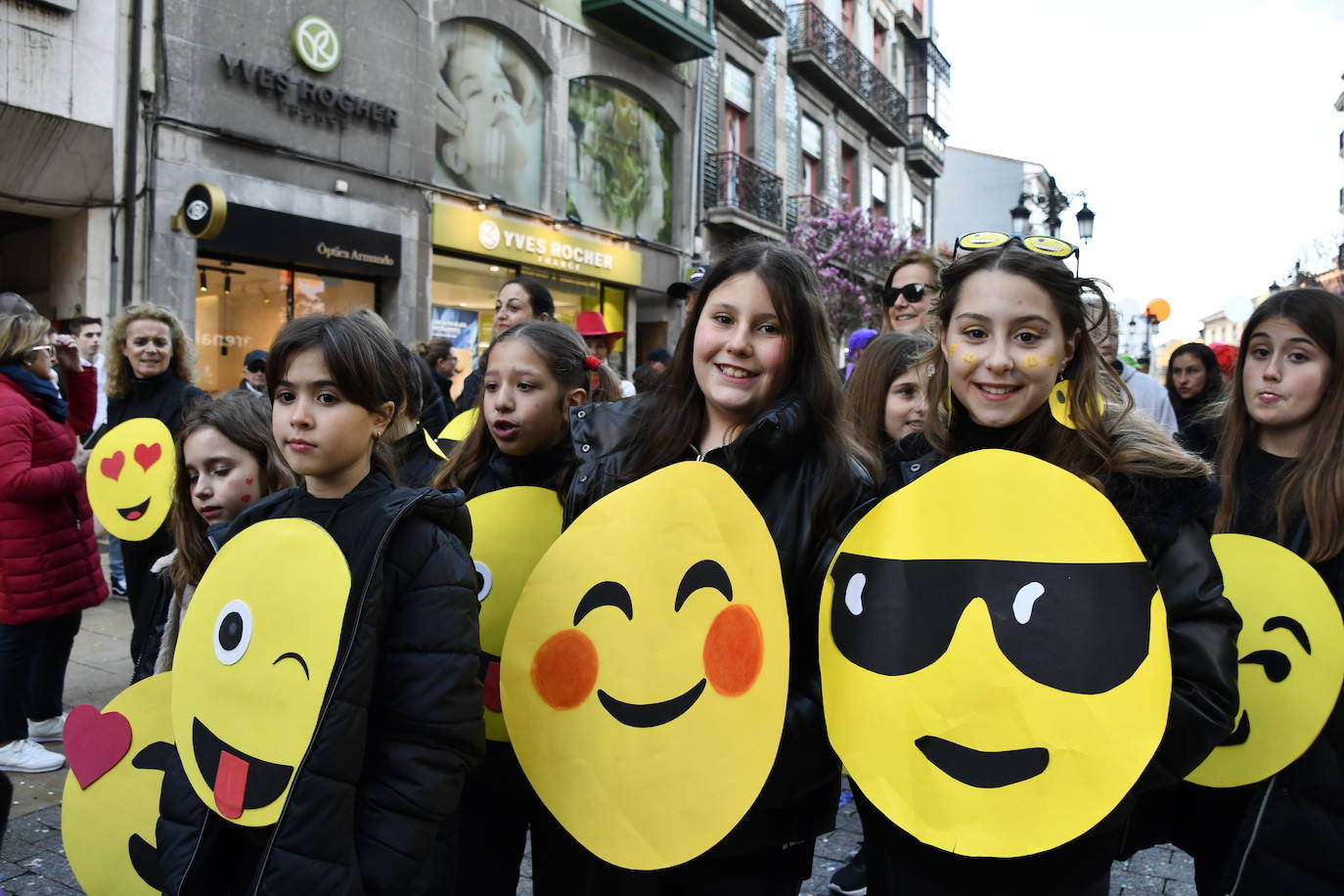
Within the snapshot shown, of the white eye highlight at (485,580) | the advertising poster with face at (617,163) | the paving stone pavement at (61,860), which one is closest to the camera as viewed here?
the white eye highlight at (485,580)

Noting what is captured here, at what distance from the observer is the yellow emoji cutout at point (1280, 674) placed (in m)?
1.70

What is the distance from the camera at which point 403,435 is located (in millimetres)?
2910

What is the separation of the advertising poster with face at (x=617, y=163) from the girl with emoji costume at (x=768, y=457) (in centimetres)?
1239

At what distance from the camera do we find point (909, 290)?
4137 millimetres

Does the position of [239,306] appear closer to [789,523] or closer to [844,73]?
[789,523]

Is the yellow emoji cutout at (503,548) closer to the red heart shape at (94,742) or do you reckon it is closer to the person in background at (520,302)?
the red heart shape at (94,742)

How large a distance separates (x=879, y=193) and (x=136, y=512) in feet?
77.2

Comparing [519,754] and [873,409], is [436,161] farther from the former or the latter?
[519,754]

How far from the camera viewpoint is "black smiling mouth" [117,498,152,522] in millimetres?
3340

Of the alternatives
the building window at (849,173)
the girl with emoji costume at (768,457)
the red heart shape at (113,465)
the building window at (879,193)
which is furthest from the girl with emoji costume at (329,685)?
the building window at (879,193)

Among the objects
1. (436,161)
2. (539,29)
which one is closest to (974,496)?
(436,161)

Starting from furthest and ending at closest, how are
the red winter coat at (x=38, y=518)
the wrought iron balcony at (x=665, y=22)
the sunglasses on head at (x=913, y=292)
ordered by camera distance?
the wrought iron balcony at (x=665, y=22)
the sunglasses on head at (x=913, y=292)
the red winter coat at (x=38, y=518)

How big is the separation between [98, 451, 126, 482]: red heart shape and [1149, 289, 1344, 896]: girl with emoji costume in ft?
11.6

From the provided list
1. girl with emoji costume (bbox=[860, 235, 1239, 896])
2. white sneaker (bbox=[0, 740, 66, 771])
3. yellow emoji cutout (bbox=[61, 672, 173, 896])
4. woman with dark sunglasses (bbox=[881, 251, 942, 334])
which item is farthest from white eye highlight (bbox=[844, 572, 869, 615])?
white sneaker (bbox=[0, 740, 66, 771])
